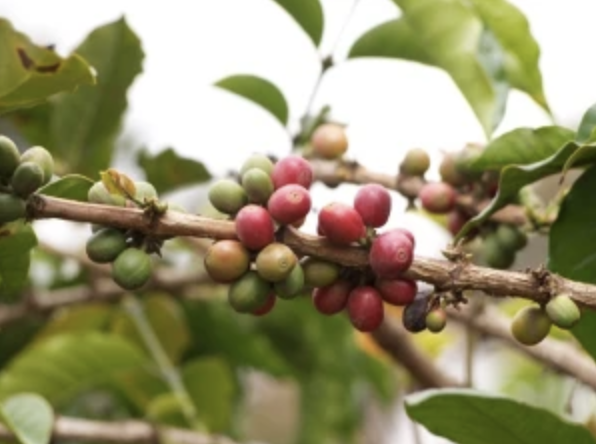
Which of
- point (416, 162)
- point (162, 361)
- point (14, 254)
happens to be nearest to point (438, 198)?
point (416, 162)

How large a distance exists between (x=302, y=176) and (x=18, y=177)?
0.55ft

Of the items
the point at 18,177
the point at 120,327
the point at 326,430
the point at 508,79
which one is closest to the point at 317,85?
the point at 508,79

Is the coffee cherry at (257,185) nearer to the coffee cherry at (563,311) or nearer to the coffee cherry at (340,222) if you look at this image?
the coffee cherry at (340,222)

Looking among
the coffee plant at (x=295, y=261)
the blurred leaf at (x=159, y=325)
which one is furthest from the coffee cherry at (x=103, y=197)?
the blurred leaf at (x=159, y=325)

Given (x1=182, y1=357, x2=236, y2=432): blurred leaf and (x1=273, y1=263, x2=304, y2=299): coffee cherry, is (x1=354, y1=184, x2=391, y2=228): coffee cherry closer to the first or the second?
(x1=273, y1=263, x2=304, y2=299): coffee cherry

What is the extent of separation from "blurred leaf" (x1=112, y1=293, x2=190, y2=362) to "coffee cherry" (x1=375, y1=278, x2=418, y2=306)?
0.91 meters

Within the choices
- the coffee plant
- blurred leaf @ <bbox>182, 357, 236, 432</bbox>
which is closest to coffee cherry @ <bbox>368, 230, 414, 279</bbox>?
the coffee plant

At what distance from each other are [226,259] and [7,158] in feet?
0.45

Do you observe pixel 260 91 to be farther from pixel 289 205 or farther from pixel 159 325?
pixel 159 325

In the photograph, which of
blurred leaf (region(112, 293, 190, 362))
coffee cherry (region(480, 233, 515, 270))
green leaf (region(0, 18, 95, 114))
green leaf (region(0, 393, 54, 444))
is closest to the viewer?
green leaf (region(0, 18, 95, 114))

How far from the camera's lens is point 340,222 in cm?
62

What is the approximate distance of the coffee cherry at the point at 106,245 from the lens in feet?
2.05

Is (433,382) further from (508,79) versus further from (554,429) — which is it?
(554,429)

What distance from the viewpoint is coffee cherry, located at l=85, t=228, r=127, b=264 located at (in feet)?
2.05
